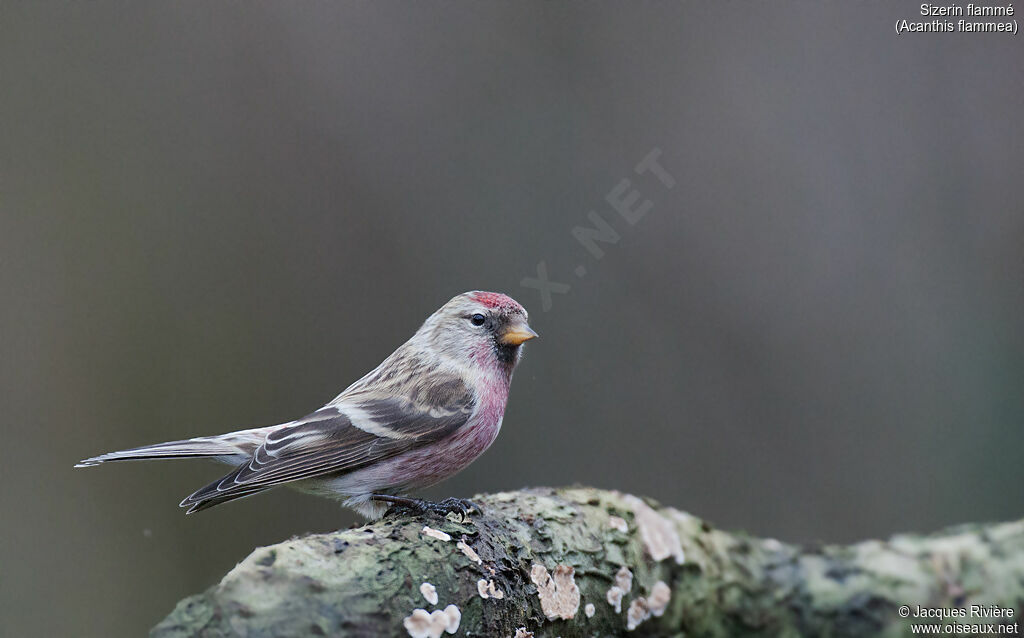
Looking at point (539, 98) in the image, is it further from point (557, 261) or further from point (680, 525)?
point (680, 525)

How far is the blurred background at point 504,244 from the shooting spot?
13.9 feet

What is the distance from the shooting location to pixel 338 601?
5.43 ft

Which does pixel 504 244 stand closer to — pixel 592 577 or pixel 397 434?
pixel 397 434

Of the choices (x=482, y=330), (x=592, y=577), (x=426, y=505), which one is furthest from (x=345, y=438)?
(x=592, y=577)

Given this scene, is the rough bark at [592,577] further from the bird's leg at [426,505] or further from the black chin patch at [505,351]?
the black chin patch at [505,351]

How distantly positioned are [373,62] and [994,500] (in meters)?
3.65

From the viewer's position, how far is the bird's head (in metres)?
2.66

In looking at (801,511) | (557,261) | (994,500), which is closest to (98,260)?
(557,261)

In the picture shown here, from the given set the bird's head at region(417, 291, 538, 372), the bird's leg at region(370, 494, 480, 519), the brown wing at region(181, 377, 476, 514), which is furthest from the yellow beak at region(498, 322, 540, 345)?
the bird's leg at region(370, 494, 480, 519)

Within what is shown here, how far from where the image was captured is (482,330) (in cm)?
268

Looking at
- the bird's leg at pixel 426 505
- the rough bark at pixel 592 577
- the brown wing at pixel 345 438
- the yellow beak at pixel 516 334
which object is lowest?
the rough bark at pixel 592 577

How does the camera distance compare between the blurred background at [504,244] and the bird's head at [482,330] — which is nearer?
the bird's head at [482,330]

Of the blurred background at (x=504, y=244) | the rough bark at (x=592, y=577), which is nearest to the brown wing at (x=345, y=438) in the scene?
the rough bark at (x=592, y=577)

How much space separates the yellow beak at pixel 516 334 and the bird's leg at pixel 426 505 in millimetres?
560
